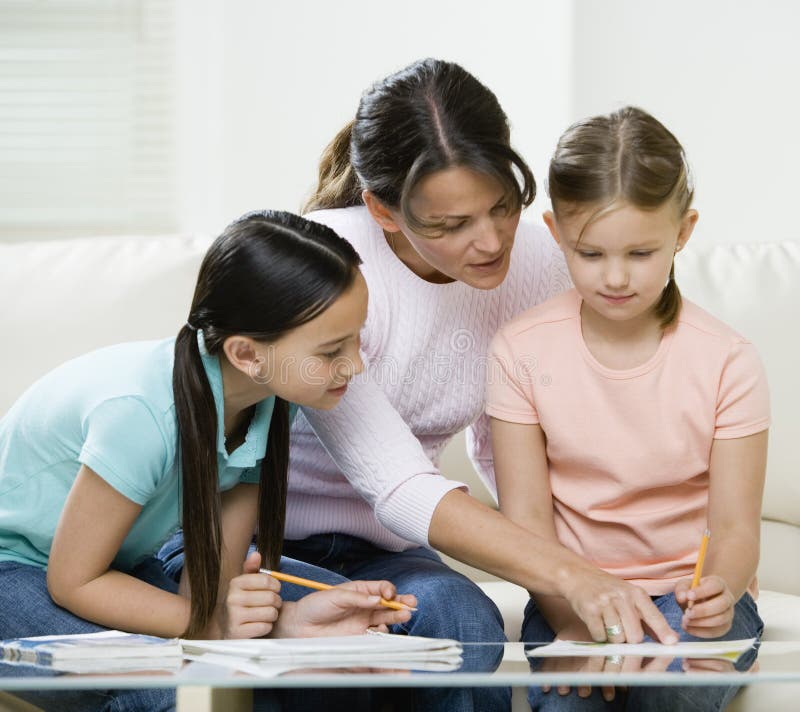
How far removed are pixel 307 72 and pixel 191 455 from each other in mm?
1614

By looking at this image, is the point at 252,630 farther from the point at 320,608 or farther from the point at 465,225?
the point at 465,225

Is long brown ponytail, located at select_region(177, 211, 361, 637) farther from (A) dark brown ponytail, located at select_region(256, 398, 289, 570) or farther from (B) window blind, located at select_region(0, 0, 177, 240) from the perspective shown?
(B) window blind, located at select_region(0, 0, 177, 240)

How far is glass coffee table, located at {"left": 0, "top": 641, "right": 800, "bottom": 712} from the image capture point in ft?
2.82

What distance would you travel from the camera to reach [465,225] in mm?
1320

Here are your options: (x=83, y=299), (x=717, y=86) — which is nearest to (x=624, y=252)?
(x=83, y=299)

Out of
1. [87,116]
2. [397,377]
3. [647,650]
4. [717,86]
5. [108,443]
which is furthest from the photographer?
[87,116]

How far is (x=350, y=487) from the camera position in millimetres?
1518

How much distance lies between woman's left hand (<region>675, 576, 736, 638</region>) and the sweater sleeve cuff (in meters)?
0.29

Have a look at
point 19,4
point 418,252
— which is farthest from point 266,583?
point 19,4

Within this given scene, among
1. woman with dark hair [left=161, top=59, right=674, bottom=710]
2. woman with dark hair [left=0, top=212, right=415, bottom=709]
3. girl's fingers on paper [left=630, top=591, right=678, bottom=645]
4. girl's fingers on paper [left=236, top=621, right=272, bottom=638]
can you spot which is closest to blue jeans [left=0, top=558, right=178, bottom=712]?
woman with dark hair [left=0, top=212, right=415, bottom=709]

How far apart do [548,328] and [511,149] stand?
231mm

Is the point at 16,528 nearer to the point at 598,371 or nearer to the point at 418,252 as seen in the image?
the point at 418,252

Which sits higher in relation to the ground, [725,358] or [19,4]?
[19,4]

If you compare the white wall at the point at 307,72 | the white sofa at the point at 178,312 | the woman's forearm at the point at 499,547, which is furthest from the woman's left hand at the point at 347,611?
the white wall at the point at 307,72
